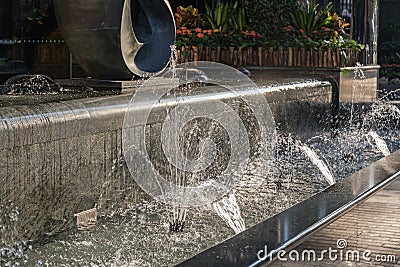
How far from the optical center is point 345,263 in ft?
10.6

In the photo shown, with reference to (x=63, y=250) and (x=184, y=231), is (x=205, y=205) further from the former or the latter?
(x=63, y=250)

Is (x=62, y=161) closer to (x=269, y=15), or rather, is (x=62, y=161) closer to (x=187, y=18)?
(x=187, y=18)

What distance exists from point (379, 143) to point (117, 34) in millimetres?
4589

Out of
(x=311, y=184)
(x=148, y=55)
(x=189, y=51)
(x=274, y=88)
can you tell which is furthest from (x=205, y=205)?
(x=189, y=51)

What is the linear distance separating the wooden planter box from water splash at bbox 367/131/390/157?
3.50ft

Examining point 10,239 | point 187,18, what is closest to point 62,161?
point 10,239

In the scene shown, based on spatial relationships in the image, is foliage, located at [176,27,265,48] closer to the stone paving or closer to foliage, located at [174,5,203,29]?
foliage, located at [174,5,203,29]

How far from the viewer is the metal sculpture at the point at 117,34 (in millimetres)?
6930

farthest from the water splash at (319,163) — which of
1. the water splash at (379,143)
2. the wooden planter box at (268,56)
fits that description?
the wooden planter box at (268,56)

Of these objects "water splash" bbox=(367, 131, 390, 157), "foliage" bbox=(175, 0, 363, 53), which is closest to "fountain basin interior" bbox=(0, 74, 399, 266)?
"water splash" bbox=(367, 131, 390, 157)

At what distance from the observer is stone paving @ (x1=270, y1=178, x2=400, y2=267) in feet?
10.4

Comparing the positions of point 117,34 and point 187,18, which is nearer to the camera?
point 117,34

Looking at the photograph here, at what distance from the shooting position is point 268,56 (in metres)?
11.6

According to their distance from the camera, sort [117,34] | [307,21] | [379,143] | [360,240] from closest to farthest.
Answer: [360,240]
[117,34]
[379,143]
[307,21]
